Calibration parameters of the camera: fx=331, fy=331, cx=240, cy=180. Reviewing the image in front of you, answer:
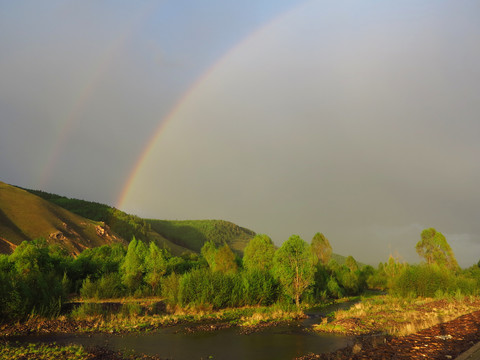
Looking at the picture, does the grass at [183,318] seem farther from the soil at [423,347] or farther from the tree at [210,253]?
the tree at [210,253]

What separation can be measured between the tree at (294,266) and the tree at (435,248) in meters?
48.0

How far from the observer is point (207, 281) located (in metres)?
35.5

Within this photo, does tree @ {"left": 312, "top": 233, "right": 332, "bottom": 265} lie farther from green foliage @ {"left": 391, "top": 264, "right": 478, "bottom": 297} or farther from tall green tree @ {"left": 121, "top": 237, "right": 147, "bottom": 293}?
tall green tree @ {"left": 121, "top": 237, "right": 147, "bottom": 293}

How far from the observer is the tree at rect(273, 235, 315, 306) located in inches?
1455

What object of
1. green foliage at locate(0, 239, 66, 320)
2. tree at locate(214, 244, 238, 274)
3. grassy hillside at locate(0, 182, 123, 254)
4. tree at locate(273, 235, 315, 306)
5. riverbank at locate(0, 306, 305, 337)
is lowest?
riverbank at locate(0, 306, 305, 337)

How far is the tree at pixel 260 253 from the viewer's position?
65825mm

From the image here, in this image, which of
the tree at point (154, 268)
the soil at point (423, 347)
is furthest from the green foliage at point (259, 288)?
the soil at point (423, 347)

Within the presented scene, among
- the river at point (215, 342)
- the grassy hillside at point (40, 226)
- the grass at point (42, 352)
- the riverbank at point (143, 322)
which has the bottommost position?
the river at point (215, 342)

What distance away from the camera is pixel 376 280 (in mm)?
93375

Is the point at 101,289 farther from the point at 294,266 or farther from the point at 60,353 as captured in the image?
the point at 60,353

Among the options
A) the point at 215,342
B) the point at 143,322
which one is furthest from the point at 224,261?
the point at 215,342

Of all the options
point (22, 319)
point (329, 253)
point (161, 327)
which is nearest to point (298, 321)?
point (161, 327)

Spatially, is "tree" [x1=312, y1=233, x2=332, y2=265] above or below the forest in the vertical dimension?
above

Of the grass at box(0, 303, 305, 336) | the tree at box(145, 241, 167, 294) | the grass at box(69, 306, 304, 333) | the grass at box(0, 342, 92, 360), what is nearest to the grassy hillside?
the tree at box(145, 241, 167, 294)
